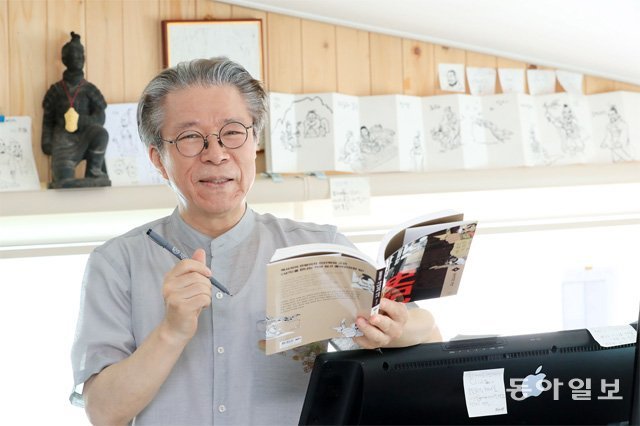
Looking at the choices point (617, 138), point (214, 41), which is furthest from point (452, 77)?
point (214, 41)

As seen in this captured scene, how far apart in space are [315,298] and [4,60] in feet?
5.21

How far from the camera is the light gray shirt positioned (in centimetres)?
129

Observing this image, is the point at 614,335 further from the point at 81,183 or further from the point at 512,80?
the point at 512,80

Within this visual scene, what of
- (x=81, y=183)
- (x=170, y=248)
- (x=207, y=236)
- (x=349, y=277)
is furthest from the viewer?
(x=81, y=183)

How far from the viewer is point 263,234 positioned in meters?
1.43

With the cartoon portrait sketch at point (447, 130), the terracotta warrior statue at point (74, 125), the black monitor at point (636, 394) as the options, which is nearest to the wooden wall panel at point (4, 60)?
the terracotta warrior statue at point (74, 125)

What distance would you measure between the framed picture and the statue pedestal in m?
0.42

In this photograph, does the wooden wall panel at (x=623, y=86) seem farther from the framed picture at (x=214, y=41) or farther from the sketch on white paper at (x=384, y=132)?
the framed picture at (x=214, y=41)

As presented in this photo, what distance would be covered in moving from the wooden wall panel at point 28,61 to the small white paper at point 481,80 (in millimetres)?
1407

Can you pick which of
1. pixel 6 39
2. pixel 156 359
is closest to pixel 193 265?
pixel 156 359

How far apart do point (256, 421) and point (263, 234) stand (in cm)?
33

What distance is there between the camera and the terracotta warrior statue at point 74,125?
7.39 ft

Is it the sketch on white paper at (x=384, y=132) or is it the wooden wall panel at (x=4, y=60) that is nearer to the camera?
the wooden wall panel at (x=4, y=60)

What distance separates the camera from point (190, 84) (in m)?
1.35
